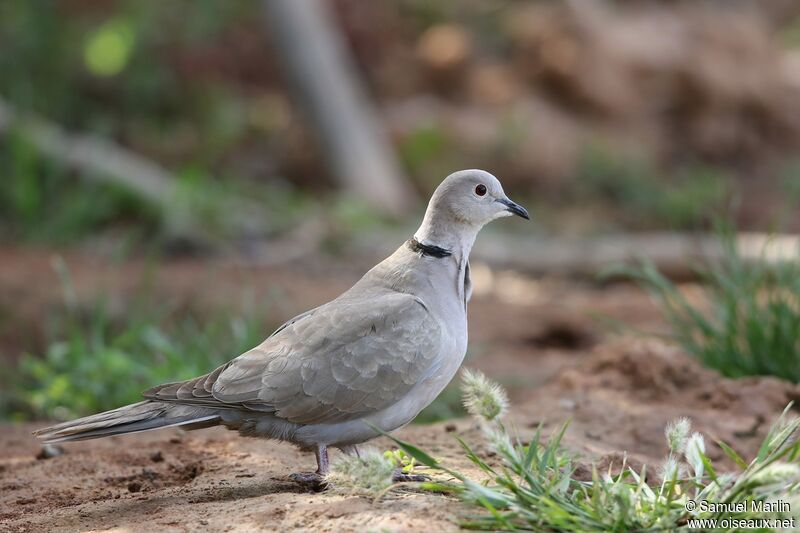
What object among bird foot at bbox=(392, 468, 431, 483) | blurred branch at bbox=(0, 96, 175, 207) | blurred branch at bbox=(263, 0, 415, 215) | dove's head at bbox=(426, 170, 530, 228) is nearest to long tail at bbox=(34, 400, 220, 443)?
bird foot at bbox=(392, 468, 431, 483)

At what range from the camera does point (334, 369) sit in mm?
3494

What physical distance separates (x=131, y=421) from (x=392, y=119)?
9.75 m

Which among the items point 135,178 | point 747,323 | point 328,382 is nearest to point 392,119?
point 135,178

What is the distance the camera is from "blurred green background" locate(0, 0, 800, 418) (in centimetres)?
913

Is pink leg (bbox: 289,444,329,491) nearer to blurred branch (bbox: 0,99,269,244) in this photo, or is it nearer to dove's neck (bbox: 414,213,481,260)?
dove's neck (bbox: 414,213,481,260)

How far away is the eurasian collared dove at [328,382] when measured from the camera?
11.3 ft

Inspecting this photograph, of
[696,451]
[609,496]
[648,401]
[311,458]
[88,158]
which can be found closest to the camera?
[609,496]

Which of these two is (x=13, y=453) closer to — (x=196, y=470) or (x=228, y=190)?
(x=196, y=470)

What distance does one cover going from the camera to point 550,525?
2.77m

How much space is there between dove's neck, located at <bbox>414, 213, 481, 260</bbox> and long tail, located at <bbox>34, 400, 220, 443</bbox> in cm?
108

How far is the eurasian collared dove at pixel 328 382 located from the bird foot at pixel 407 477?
0.54 ft

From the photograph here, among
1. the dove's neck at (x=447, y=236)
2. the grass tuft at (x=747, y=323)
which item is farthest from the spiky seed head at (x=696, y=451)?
the grass tuft at (x=747, y=323)

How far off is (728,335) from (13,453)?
11.2 ft

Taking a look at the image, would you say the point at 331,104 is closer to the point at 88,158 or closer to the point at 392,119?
the point at 392,119
